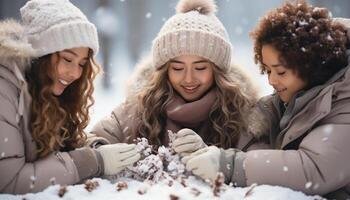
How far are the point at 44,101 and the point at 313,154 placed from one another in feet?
5.00

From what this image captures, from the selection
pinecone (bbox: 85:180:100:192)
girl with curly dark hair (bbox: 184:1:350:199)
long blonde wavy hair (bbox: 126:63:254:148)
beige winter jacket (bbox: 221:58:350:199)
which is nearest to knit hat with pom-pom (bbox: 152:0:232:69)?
long blonde wavy hair (bbox: 126:63:254:148)

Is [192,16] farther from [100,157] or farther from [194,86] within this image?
[100,157]

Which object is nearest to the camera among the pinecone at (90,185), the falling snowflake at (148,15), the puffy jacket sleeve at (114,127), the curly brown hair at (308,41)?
the pinecone at (90,185)

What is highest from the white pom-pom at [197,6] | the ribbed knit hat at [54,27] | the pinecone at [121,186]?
the white pom-pom at [197,6]

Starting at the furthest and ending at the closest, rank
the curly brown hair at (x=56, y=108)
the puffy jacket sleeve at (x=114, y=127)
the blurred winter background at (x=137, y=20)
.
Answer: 1. the blurred winter background at (x=137, y=20)
2. the puffy jacket sleeve at (x=114, y=127)
3. the curly brown hair at (x=56, y=108)

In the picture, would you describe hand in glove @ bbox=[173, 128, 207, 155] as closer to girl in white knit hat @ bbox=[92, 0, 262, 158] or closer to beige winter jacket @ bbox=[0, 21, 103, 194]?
girl in white knit hat @ bbox=[92, 0, 262, 158]

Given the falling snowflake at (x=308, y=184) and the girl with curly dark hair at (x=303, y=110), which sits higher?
the girl with curly dark hair at (x=303, y=110)

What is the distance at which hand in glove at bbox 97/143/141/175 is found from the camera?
3123mm

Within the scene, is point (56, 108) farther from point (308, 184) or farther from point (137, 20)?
point (137, 20)

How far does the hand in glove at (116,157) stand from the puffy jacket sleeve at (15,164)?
30 cm

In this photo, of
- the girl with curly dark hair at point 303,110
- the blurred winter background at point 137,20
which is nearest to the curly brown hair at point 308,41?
the girl with curly dark hair at point 303,110

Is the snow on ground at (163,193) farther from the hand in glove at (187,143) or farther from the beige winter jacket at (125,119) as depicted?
the beige winter jacket at (125,119)

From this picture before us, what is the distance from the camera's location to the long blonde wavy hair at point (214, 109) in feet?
11.7

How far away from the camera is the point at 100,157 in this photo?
3115 mm
